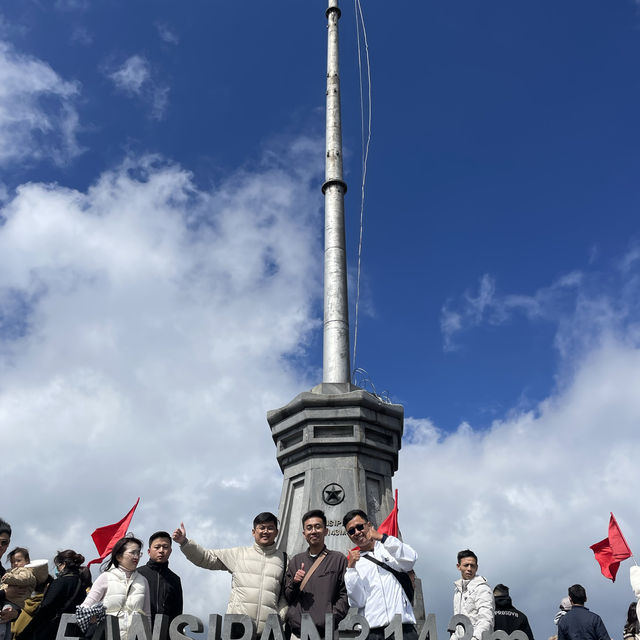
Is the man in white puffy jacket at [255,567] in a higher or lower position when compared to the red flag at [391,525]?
lower

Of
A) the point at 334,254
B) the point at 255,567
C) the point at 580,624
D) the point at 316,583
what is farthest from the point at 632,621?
the point at 334,254

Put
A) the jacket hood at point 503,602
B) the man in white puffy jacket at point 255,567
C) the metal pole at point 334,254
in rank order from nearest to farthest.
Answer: the man in white puffy jacket at point 255,567 < the jacket hood at point 503,602 < the metal pole at point 334,254

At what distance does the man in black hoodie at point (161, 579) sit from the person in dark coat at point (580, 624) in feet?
14.6

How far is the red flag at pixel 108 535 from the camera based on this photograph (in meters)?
11.2

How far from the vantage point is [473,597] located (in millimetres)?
8180

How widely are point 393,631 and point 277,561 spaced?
4.69 ft

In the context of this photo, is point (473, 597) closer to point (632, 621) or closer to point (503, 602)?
point (503, 602)

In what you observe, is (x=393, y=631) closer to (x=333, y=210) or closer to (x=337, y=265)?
(x=337, y=265)

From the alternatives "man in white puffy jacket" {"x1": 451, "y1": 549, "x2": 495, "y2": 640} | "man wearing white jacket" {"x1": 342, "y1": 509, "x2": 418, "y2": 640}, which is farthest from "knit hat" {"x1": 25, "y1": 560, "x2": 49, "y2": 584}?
"man in white puffy jacket" {"x1": 451, "y1": 549, "x2": 495, "y2": 640}

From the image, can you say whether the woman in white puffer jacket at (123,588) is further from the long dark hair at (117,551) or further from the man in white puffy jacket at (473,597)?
the man in white puffy jacket at (473,597)

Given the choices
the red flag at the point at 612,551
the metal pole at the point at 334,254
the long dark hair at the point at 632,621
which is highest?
the metal pole at the point at 334,254

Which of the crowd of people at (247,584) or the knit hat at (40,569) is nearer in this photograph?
the crowd of people at (247,584)

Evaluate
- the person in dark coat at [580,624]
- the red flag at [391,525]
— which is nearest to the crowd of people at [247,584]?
the person in dark coat at [580,624]

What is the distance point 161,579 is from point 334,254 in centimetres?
1023
